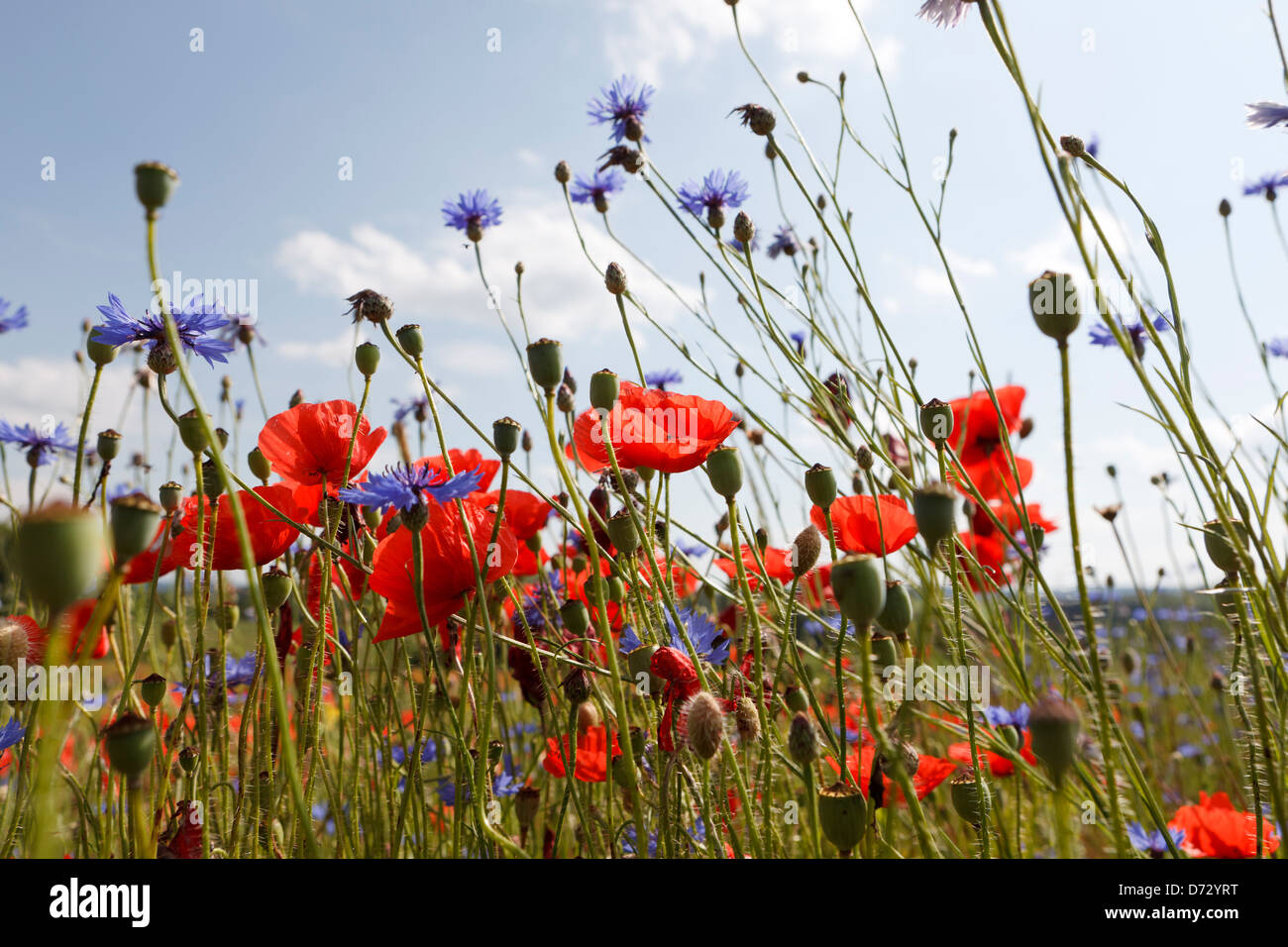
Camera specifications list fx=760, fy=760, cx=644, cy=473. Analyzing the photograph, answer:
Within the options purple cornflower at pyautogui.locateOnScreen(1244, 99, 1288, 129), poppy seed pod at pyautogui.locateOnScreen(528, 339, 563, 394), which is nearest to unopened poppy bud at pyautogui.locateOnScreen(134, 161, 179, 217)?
poppy seed pod at pyautogui.locateOnScreen(528, 339, 563, 394)

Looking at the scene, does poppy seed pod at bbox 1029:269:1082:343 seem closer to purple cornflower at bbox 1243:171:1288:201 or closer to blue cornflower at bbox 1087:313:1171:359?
blue cornflower at bbox 1087:313:1171:359

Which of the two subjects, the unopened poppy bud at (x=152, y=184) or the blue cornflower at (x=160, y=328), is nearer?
the unopened poppy bud at (x=152, y=184)

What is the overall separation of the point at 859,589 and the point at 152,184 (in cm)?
44

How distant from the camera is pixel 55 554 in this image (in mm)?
293

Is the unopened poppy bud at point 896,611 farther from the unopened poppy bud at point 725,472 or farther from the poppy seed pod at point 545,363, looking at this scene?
the poppy seed pod at point 545,363

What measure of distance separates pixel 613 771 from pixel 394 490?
1.27 feet

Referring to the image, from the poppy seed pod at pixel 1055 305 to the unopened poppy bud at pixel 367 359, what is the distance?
59 centimetres

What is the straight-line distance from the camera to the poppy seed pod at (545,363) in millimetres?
670

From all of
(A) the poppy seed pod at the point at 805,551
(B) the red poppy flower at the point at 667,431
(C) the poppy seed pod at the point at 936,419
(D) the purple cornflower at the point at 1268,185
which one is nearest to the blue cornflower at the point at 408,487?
(B) the red poppy flower at the point at 667,431

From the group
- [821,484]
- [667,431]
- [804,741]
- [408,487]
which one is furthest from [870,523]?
[408,487]
